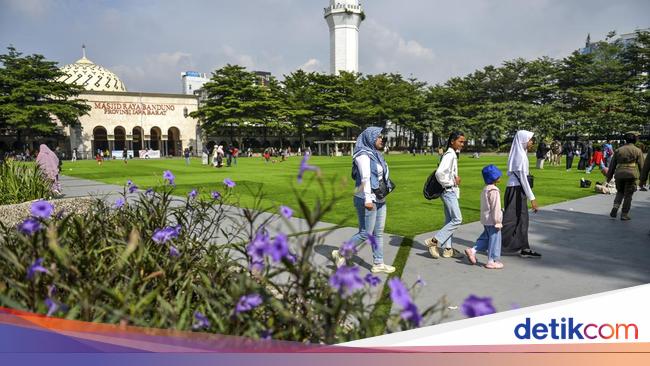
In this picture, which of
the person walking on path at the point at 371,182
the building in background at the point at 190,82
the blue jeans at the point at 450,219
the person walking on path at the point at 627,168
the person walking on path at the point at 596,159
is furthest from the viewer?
the building in background at the point at 190,82

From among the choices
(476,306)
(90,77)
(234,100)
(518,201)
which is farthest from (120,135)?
(476,306)

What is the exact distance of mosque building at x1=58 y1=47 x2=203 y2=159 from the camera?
48812mm

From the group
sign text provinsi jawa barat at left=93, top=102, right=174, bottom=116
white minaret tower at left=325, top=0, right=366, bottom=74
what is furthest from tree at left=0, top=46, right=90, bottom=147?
white minaret tower at left=325, top=0, right=366, bottom=74

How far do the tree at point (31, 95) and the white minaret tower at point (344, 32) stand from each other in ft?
104

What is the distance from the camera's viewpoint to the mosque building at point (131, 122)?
48.8 meters

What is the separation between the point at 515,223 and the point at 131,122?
172 feet

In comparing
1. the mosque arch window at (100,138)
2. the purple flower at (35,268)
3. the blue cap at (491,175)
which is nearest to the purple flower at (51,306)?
the purple flower at (35,268)

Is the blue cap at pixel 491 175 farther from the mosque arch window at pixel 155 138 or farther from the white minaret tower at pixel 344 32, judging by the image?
the white minaret tower at pixel 344 32

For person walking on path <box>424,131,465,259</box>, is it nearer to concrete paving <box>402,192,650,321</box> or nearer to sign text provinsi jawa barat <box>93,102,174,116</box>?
concrete paving <box>402,192,650,321</box>

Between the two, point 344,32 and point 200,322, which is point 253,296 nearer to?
point 200,322

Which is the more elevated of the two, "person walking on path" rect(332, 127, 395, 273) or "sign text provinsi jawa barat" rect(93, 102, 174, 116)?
"sign text provinsi jawa barat" rect(93, 102, 174, 116)

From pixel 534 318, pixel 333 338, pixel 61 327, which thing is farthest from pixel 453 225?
pixel 61 327

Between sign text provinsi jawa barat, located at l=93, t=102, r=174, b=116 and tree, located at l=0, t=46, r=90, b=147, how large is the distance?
8810 millimetres

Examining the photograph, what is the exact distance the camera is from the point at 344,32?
5797 centimetres
